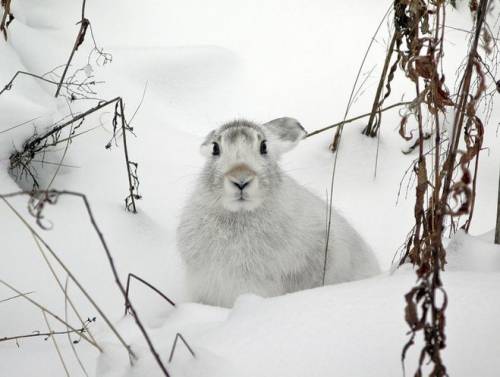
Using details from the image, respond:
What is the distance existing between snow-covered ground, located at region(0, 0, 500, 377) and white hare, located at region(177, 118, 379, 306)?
396 millimetres

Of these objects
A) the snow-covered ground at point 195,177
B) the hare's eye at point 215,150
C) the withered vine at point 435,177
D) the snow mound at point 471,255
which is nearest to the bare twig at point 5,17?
the snow-covered ground at point 195,177

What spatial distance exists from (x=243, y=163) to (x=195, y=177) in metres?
1.31

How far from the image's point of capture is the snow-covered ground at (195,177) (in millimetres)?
2129

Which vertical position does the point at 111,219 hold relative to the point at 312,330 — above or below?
Answer: above

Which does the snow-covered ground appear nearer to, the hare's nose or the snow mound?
the snow mound

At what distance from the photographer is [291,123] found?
4258 millimetres

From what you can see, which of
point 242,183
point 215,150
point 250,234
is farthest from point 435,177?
point 215,150

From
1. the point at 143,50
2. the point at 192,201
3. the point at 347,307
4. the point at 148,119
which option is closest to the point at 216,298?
the point at 192,201

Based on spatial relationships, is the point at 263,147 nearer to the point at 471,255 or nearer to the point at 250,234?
the point at 250,234

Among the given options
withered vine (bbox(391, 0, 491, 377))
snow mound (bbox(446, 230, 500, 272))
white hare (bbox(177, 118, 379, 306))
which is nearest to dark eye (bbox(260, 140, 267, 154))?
white hare (bbox(177, 118, 379, 306))

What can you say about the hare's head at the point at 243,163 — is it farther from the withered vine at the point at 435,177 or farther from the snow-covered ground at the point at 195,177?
the withered vine at the point at 435,177

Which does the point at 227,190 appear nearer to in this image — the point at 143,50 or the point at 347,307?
the point at 347,307

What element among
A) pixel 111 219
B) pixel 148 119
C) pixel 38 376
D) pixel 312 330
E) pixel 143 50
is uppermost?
pixel 143 50

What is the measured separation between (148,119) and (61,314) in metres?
2.52
